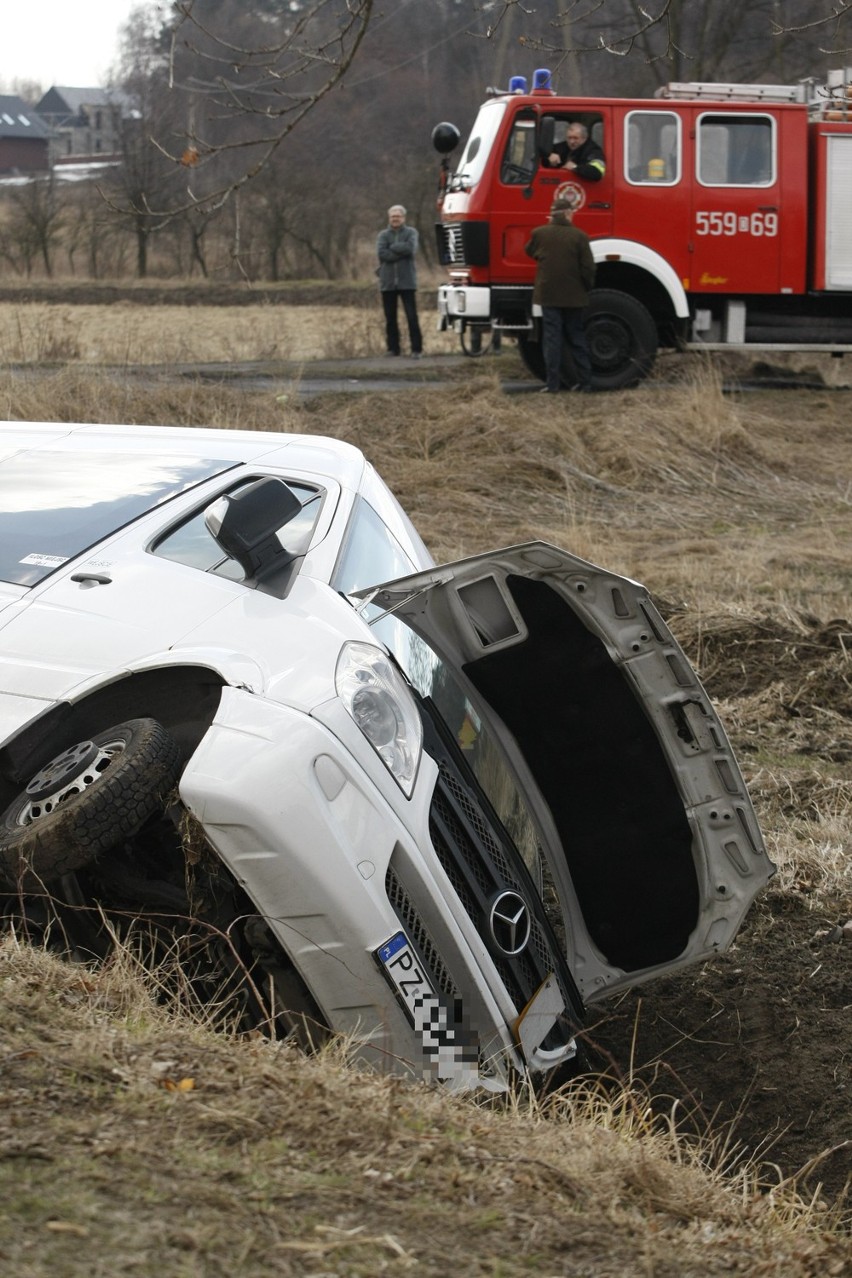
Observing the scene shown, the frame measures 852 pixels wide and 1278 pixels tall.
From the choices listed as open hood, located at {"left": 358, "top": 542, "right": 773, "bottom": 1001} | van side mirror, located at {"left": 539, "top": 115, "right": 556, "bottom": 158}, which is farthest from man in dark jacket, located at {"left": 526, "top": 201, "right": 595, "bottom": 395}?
open hood, located at {"left": 358, "top": 542, "right": 773, "bottom": 1001}

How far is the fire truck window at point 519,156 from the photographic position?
16.2 metres

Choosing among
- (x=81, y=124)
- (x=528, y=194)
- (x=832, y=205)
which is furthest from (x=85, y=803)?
(x=81, y=124)

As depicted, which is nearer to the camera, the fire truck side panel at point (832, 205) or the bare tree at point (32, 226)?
the fire truck side panel at point (832, 205)

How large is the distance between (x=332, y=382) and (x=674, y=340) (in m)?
4.33

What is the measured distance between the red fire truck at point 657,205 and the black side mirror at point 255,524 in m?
13.2

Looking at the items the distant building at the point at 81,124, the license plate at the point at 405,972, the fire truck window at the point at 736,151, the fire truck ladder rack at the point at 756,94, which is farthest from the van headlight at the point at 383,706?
the distant building at the point at 81,124

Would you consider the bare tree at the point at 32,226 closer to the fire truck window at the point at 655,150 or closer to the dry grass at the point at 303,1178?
the fire truck window at the point at 655,150

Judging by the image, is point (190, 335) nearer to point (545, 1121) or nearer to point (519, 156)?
point (519, 156)

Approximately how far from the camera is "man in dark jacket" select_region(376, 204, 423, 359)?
750 inches

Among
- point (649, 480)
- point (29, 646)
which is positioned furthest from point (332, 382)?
point (29, 646)

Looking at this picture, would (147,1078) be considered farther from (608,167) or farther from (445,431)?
(608,167)

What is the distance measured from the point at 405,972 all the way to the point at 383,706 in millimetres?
641

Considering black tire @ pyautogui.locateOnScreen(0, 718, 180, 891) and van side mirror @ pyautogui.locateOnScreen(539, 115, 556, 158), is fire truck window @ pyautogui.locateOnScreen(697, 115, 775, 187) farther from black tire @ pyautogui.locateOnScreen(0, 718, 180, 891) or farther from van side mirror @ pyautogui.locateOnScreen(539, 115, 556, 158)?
black tire @ pyautogui.locateOnScreen(0, 718, 180, 891)

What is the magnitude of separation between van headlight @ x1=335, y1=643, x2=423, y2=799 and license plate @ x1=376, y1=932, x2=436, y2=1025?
0.35 metres
